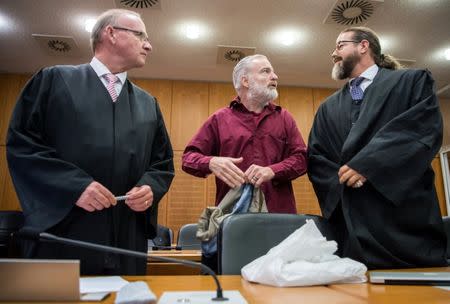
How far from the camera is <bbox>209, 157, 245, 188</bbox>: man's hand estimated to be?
1.67 m

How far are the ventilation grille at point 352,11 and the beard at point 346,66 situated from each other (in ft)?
6.80

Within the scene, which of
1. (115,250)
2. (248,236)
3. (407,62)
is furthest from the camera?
(407,62)

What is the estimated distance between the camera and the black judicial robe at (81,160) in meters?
1.33

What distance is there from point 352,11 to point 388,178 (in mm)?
3130

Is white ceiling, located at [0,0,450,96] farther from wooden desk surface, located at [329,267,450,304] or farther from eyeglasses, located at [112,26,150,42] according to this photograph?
wooden desk surface, located at [329,267,450,304]

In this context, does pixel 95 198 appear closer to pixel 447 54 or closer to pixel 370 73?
pixel 370 73

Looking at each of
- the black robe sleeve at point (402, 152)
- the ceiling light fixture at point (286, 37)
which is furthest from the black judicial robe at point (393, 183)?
the ceiling light fixture at point (286, 37)

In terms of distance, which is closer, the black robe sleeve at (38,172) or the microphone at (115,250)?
the microphone at (115,250)

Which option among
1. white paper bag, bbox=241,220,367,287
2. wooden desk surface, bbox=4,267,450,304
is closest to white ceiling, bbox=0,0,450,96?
white paper bag, bbox=241,220,367,287

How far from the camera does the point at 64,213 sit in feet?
4.28

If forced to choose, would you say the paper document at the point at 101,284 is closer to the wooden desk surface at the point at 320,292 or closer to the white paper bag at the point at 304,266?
the wooden desk surface at the point at 320,292

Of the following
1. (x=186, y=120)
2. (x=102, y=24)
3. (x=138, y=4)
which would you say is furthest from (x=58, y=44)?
(x=102, y=24)

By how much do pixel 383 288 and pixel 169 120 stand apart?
17.4 feet

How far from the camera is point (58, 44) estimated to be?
4.78 m
